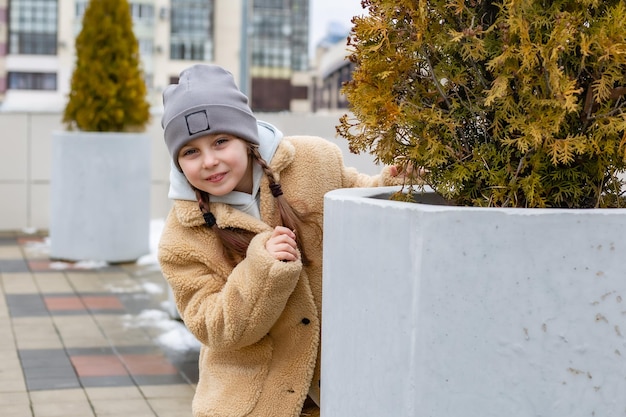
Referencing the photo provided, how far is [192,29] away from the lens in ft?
270

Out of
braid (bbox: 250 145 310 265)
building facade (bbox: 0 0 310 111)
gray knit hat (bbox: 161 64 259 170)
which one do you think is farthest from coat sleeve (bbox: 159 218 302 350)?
building facade (bbox: 0 0 310 111)

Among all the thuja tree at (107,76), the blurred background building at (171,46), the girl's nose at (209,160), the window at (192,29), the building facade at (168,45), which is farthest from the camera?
the window at (192,29)

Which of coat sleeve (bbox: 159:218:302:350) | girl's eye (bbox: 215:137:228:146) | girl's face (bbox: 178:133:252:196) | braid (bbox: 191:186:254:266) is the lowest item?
coat sleeve (bbox: 159:218:302:350)

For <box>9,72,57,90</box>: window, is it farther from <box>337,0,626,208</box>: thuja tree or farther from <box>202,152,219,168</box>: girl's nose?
<box>337,0,626,208</box>: thuja tree

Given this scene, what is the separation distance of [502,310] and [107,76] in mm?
8411

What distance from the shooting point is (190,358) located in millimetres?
6176

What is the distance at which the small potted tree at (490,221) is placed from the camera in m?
2.19

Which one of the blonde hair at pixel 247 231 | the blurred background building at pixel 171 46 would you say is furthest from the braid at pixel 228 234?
the blurred background building at pixel 171 46

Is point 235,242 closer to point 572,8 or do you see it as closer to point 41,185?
point 572,8

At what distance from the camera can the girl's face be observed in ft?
10.4

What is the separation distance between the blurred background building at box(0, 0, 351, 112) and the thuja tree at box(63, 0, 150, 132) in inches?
2075

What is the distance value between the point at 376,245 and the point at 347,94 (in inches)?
16.7

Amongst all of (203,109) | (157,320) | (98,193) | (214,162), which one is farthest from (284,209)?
(98,193)

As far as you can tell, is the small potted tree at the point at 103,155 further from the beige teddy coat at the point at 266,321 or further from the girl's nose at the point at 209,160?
the girl's nose at the point at 209,160
